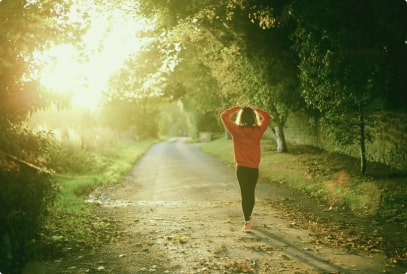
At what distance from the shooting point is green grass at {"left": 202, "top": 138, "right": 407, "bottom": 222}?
355 inches

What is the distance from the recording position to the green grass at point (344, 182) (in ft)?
29.6

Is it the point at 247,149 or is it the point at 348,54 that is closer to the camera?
the point at 247,149

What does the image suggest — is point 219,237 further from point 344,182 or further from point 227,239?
point 344,182

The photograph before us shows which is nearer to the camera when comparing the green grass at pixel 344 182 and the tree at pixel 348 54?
the green grass at pixel 344 182

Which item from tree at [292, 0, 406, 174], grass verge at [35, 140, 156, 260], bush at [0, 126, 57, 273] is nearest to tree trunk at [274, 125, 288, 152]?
tree at [292, 0, 406, 174]

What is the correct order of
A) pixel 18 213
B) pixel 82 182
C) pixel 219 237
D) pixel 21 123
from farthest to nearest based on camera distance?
pixel 82 182
pixel 219 237
pixel 21 123
pixel 18 213

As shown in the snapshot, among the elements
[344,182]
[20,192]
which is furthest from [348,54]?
[20,192]

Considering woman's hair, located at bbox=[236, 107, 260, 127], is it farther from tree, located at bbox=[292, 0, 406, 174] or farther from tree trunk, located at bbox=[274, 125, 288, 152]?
tree trunk, located at bbox=[274, 125, 288, 152]

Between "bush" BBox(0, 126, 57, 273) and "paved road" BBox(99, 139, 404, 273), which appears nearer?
"bush" BBox(0, 126, 57, 273)

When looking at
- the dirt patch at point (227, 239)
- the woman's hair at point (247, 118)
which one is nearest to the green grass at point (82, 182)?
the dirt patch at point (227, 239)

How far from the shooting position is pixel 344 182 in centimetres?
1163

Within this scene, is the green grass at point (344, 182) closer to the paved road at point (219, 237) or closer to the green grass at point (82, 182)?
the paved road at point (219, 237)

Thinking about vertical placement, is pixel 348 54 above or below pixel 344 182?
above

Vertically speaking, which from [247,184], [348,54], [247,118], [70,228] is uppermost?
[348,54]
